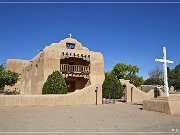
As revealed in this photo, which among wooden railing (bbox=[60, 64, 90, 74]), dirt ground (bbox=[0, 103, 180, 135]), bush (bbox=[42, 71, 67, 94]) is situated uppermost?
wooden railing (bbox=[60, 64, 90, 74])

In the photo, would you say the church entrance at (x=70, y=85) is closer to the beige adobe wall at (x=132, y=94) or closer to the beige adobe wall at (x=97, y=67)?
the beige adobe wall at (x=97, y=67)

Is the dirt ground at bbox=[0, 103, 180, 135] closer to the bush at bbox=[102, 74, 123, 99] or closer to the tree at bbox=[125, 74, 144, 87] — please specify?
the bush at bbox=[102, 74, 123, 99]

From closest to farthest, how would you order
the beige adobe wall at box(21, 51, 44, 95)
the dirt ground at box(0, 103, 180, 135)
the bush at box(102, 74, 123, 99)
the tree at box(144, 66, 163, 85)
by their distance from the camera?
the dirt ground at box(0, 103, 180, 135)
the beige adobe wall at box(21, 51, 44, 95)
the bush at box(102, 74, 123, 99)
the tree at box(144, 66, 163, 85)

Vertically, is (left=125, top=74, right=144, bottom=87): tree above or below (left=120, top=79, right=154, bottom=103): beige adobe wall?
above

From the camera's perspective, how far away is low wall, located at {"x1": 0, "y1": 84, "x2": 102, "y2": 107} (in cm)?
2030

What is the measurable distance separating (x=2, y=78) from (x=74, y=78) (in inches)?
380

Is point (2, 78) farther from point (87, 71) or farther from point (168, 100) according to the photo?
point (168, 100)

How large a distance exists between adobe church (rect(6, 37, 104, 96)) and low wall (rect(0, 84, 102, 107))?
5902 millimetres

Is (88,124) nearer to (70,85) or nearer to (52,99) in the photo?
(52,99)

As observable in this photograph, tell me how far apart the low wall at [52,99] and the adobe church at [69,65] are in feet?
19.4

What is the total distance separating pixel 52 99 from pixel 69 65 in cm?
1006

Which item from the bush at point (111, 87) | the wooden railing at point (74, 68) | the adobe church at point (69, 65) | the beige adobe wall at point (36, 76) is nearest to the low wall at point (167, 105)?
the bush at point (111, 87)

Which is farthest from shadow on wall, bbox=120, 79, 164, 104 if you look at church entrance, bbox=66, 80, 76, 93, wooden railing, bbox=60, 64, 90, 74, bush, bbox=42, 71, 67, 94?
church entrance, bbox=66, 80, 76, 93

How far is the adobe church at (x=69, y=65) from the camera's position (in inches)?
1163
